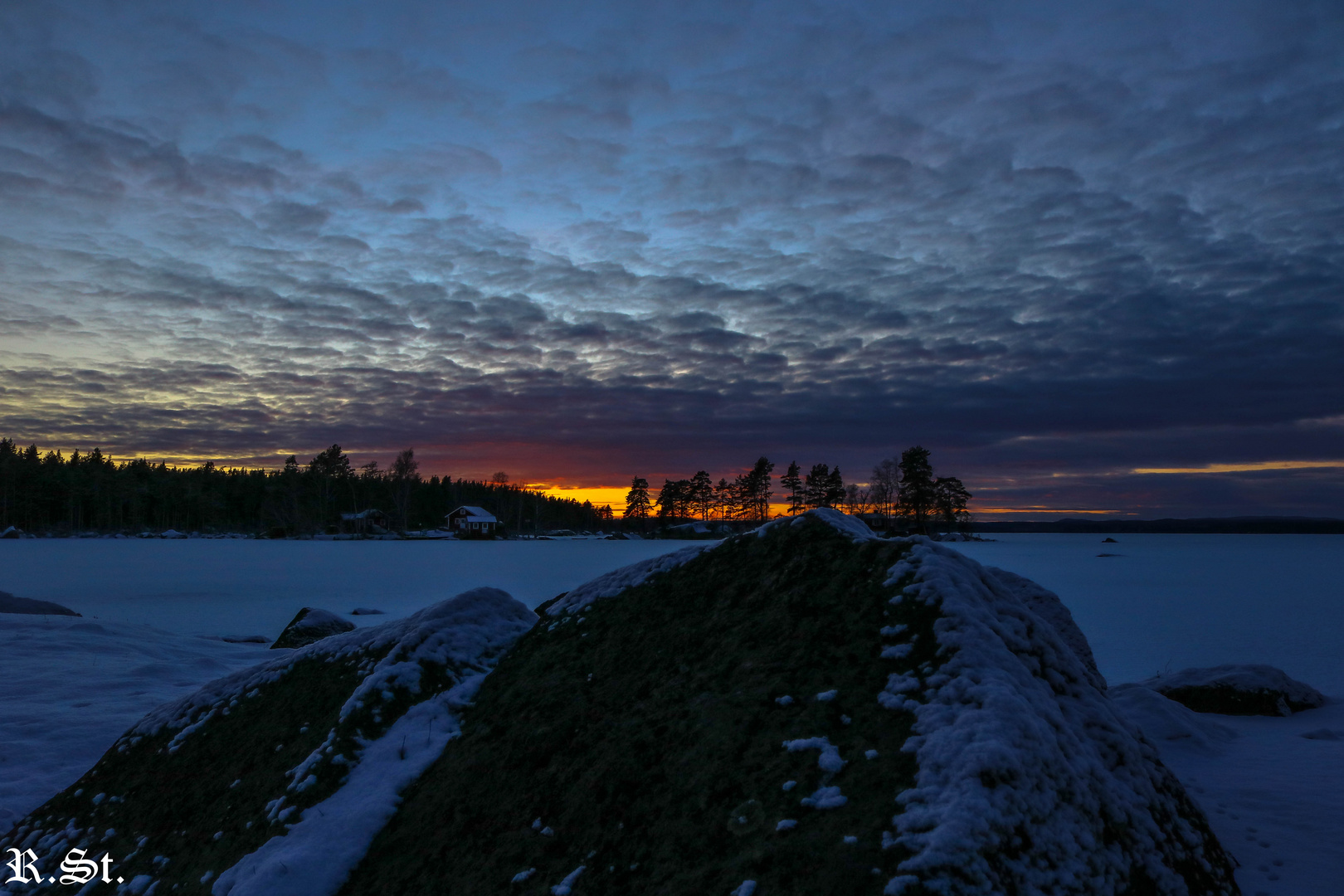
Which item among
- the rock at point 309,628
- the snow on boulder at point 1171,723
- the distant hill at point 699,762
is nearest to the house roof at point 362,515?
the rock at point 309,628

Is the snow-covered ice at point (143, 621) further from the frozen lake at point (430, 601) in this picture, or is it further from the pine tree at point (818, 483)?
the pine tree at point (818, 483)

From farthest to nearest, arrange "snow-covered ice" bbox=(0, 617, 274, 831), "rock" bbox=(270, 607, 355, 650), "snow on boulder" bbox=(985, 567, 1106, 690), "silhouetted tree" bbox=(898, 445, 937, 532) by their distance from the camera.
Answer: "silhouetted tree" bbox=(898, 445, 937, 532) → "rock" bbox=(270, 607, 355, 650) → "snow on boulder" bbox=(985, 567, 1106, 690) → "snow-covered ice" bbox=(0, 617, 274, 831)

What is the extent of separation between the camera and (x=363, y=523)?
132 metres

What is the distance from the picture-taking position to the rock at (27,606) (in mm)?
14922

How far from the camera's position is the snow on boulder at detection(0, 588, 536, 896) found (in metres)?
3.25

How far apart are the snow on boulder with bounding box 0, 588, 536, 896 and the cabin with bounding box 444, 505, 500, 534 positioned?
13510 centimetres

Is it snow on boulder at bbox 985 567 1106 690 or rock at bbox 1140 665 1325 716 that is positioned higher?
snow on boulder at bbox 985 567 1106 690

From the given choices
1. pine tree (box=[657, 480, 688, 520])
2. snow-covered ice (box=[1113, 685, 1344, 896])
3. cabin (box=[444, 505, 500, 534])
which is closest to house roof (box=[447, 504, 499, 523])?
cabin (box=[444, 505, 500, 534])

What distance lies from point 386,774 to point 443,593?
101ft

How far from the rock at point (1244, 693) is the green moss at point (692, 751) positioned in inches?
279

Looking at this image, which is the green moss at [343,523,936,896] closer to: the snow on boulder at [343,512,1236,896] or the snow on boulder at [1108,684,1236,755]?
the snow on boulder at [343,512,1236,896]

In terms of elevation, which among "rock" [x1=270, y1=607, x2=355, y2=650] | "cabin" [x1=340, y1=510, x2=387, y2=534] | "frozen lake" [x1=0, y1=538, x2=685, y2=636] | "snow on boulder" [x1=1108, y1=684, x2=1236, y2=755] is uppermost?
"snow on boulder" [x1=1108, y1=684, x2=1236, y2=755]

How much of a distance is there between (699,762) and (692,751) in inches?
3.1

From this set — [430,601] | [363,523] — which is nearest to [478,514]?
[363,523]
